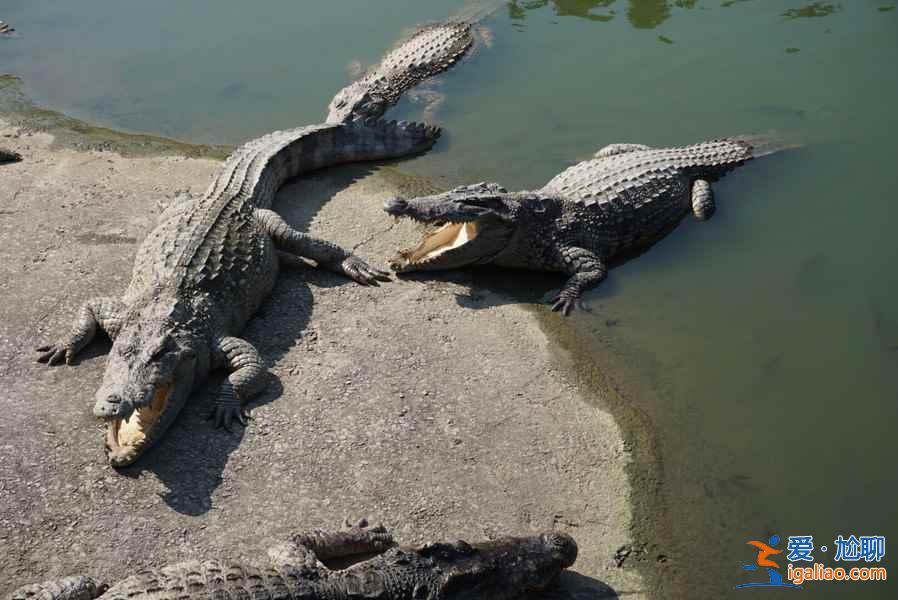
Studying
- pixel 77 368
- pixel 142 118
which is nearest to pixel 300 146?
pixel 142 118

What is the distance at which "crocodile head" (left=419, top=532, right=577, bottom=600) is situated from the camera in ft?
13.4

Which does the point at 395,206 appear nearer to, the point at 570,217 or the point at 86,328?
the point at 570,217

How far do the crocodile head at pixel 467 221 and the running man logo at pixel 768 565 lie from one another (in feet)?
10.2

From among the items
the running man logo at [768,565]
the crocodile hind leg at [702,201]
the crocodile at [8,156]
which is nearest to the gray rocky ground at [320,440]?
the running man logo at [768,565]

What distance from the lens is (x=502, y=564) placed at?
4.21 meters

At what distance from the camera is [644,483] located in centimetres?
509

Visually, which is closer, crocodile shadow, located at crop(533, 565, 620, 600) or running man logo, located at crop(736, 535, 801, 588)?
crocodile shadow, located at crop(533, 565, 620, 600)

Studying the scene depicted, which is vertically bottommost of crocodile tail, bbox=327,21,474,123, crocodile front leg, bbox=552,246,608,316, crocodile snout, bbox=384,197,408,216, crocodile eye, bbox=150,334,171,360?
crocodile front leg, bbox=552,246,608,316

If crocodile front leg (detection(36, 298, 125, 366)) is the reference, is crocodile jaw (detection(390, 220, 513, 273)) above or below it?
below

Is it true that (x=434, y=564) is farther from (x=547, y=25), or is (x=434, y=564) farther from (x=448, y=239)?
(x=547, y=25)

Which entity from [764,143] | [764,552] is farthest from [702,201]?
[764,552]

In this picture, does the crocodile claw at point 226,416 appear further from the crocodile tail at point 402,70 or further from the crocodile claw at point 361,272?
the crocodile tail at point 402,70

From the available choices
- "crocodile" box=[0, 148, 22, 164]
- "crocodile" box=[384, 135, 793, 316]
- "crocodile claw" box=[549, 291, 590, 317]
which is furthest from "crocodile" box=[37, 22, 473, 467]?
"crocodile" box=[0, 148, 22, 164]

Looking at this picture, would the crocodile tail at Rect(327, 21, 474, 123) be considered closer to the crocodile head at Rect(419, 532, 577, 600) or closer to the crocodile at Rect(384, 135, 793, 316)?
the crocodile at Rect(384, 135, 793, 316)
